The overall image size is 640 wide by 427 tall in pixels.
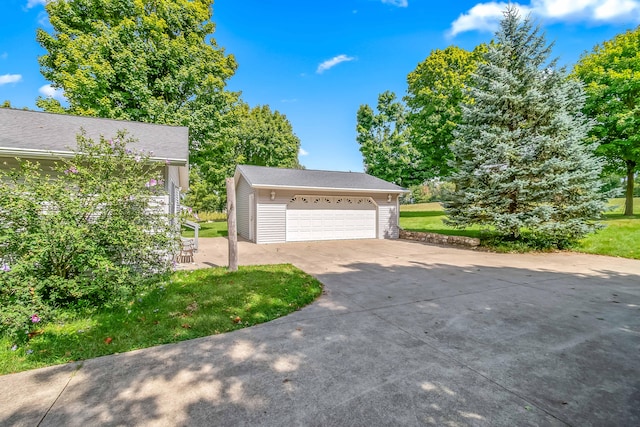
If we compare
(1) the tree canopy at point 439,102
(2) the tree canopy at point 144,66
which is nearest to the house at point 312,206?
(2) the tree canopy at point 144,66

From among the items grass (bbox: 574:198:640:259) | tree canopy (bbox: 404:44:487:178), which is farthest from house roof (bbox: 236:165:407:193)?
tree canopy (bbox: 404:44:487:178)

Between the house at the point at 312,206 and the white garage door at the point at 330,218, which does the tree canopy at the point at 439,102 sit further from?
the white garage door at the point at 330,218

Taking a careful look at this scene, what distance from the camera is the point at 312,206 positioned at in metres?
13.1

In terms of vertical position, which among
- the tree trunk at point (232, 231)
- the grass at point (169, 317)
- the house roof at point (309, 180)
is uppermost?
the house roof at point (309, 180)

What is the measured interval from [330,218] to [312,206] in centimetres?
106

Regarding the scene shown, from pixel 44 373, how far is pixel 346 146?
83.1 feet

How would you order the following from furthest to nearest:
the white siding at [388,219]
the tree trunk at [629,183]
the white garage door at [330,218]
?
the tree trunk at [629,183] < the white siding at [388,219] < the white garage door at [330,218]

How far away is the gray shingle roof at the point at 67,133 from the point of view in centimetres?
584

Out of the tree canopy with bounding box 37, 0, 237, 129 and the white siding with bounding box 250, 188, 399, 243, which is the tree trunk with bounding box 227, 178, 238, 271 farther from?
the tree canopy with bounding box 37, 0, 237, 129

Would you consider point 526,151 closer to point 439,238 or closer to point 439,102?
point 439,238

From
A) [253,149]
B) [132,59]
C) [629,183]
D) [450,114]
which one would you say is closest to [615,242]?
[629,183]

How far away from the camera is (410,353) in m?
2.92

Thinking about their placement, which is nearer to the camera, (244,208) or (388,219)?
(388,219)

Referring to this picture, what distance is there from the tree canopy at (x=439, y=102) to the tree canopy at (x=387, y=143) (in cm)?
83
